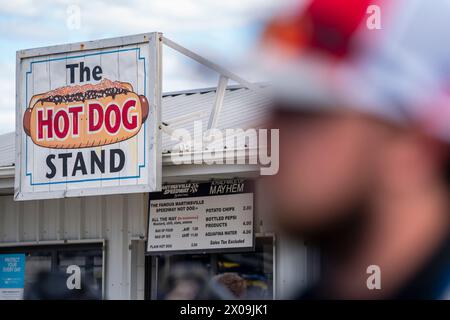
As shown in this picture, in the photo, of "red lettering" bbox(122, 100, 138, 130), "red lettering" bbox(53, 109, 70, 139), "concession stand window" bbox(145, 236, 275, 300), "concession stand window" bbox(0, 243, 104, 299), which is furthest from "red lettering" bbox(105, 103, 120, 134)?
"concession stand window" bbox(0, 243, 104, 299)

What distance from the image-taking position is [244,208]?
527 inches

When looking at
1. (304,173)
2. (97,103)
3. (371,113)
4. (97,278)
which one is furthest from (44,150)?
(371,113)

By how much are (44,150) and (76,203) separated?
6.16 ft

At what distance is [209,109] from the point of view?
1534 centimetres

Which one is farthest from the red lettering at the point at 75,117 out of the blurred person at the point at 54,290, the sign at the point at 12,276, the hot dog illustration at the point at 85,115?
the sign at the point at 12,276

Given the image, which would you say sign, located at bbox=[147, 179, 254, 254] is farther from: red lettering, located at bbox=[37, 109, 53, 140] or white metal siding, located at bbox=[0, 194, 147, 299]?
red lettering, located at bbox=[37, 109, 53, 140]

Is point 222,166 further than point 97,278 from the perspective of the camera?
No

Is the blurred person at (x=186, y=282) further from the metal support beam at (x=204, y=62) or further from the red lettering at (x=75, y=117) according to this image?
the metal support beam at (x=204, y=62)

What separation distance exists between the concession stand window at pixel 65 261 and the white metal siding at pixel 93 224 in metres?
0.13

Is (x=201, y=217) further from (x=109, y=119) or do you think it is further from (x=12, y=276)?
(x=12, y=276)

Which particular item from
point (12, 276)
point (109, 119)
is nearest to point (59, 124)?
point (109, 119)

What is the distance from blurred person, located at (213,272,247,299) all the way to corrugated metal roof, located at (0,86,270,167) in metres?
1.88

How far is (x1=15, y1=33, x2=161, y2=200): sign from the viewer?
12.7 meters

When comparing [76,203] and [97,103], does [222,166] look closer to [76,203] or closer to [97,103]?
[97,103]
